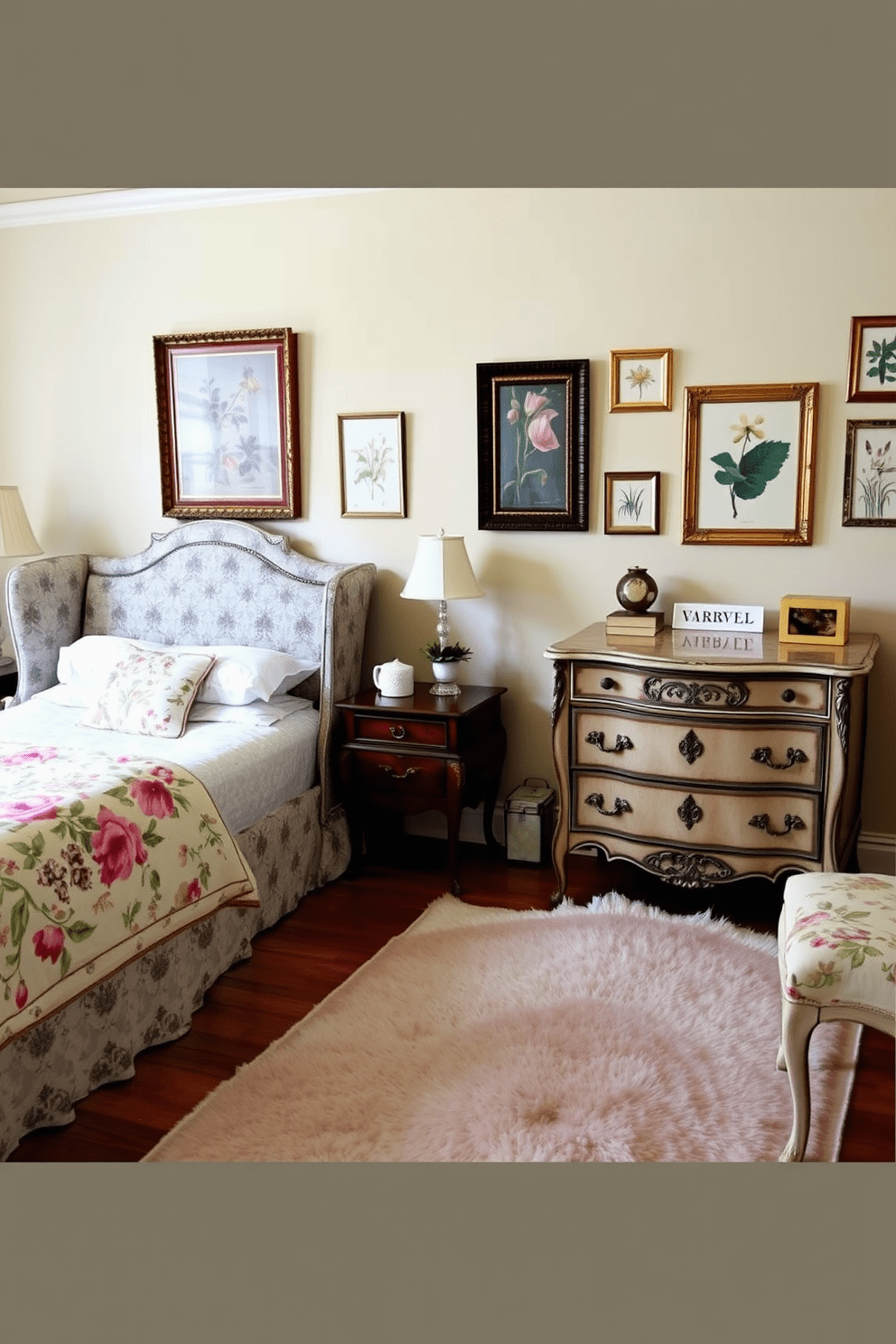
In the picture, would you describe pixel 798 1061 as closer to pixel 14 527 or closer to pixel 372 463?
pixel 372 463

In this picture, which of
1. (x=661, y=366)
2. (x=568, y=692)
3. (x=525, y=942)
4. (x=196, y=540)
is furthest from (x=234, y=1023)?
(x=661, y=366)

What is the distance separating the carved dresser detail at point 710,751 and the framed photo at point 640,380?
83 centimetres

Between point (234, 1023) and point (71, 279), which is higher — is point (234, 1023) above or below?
below

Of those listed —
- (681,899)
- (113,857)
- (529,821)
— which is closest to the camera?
(113,857)

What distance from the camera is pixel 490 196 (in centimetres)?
388

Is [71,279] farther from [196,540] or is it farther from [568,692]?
[568,692]

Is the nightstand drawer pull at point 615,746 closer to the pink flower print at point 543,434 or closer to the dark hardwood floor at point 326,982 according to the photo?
the dark hardwood floor at point 326,982

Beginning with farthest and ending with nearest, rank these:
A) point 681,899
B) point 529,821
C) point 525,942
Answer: point 529,821 < point 681,899 < point 525,942

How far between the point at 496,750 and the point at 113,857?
174 centimetres

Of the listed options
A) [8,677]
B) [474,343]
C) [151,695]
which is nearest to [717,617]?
[474,343]

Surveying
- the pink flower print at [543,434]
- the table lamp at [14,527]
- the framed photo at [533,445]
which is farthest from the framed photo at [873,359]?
the table lamp at [14,527]

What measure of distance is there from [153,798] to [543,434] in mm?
1947

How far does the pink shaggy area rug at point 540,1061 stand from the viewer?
2.41 metres

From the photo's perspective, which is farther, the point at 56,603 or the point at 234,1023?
the point at 56,603
